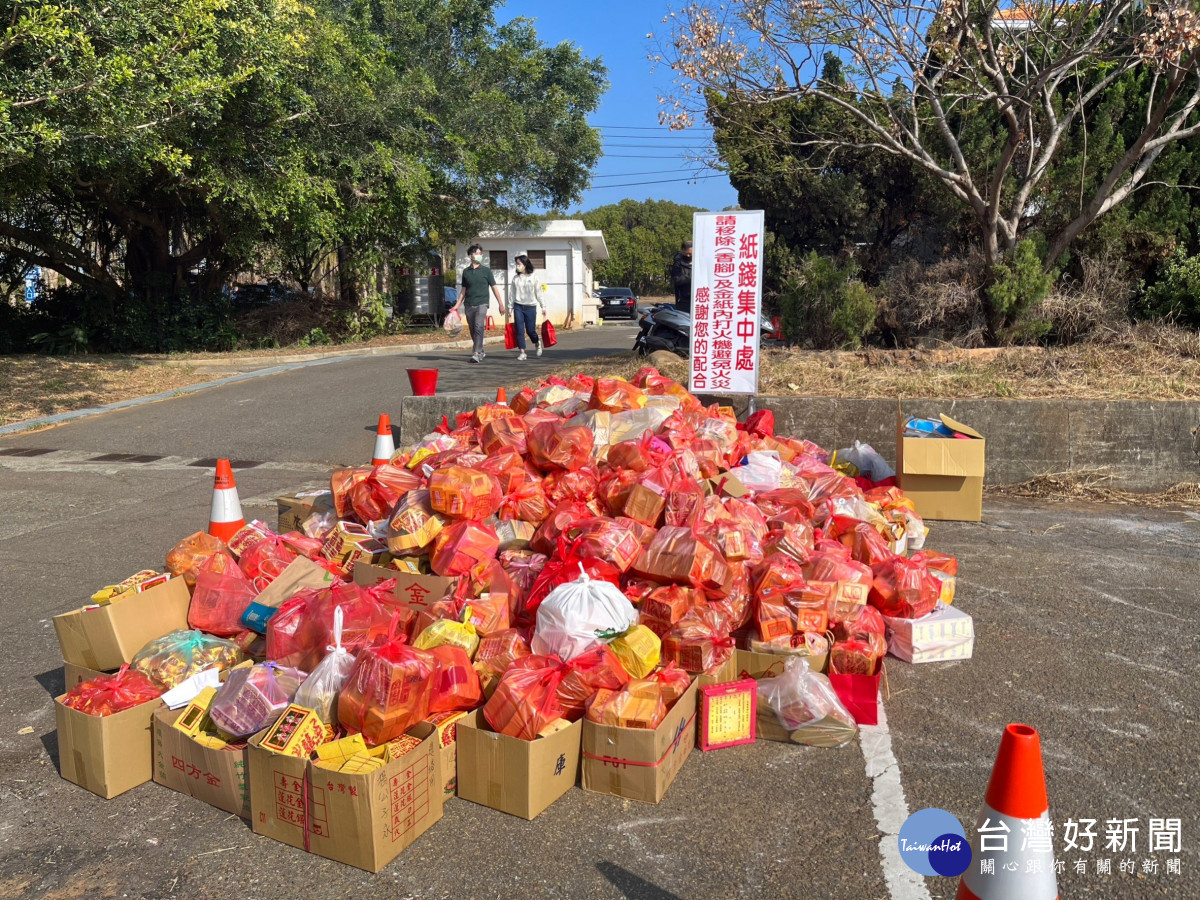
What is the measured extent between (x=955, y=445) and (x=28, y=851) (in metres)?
5.67

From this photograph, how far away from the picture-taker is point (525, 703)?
2.87m

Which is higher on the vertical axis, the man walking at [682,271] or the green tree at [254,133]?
the green tree at [254,133]

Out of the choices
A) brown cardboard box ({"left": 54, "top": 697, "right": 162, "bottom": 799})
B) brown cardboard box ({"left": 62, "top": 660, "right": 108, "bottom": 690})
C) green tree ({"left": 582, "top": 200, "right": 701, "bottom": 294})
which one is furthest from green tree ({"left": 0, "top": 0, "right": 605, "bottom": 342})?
green tree ({"left": 582, "top": 200, "right": 701, "bottom": 294})

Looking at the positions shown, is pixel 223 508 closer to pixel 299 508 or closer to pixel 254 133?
pixel 299 508

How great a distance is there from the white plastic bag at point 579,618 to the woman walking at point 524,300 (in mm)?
10934

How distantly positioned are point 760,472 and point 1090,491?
139 inches

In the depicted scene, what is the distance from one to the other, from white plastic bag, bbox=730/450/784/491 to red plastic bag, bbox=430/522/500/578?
168cm

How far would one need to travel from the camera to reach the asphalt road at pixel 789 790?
8.30 ft

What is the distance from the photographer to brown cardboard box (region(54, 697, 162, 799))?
293 centimetres

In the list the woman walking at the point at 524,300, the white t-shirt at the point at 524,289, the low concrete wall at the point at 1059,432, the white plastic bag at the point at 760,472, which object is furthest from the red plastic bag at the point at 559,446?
the white t-shirt at the point at 524,289

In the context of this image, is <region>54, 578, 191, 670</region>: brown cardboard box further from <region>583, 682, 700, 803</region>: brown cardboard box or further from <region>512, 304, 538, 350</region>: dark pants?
<region>512, 304, 538, 350</region>: dark pants

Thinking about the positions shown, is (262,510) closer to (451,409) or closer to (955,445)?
(451,409)

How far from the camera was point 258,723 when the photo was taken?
2932mm

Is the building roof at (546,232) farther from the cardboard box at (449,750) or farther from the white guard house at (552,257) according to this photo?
the cardboard box at (449,750)
